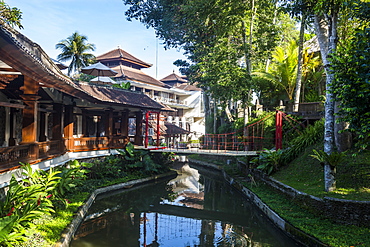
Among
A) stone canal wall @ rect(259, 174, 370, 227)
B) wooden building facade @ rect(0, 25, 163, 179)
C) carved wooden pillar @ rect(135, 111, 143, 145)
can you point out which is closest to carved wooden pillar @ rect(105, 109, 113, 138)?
wooden building facade @ rect(0, 25, 163, 179)

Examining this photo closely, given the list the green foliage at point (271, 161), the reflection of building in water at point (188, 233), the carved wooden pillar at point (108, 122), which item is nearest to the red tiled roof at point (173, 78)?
the carved wooden pillar at point (108, 122)

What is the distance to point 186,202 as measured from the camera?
557 inches

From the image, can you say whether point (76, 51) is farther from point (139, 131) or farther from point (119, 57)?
point (139, 131)

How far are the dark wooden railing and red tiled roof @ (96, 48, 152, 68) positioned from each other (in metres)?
19.9

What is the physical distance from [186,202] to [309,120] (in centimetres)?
917

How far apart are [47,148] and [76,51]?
2538 centimetres

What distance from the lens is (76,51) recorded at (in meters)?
34.7

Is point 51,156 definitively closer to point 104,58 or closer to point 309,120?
point 309,120

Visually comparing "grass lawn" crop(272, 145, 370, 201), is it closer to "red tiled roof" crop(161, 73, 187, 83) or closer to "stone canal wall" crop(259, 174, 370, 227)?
"stone canal wall" crop(259, 174, 370, 227)

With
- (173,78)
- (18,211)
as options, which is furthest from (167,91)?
(18,211)

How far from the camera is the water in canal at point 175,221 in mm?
9030

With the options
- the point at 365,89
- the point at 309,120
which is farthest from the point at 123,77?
the point at 365,89

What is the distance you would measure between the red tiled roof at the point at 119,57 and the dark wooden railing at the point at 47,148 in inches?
783

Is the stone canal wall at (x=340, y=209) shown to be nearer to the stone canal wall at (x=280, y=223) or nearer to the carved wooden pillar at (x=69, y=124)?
the stone canal wall at (x=280, y=223)
